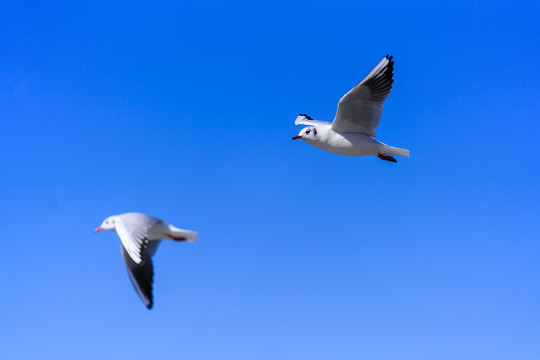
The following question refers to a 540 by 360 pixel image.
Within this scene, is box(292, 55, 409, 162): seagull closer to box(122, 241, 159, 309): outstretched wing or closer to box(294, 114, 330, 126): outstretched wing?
box(294, 114, 330, 126): outstretched wing

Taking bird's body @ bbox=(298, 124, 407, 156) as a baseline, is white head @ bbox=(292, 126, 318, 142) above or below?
above

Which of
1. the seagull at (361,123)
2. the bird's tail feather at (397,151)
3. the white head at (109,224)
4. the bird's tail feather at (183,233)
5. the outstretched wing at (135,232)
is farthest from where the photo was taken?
the bird's tail feather at (397,151)

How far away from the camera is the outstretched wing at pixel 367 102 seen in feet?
21.6

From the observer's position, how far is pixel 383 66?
21.7 feet

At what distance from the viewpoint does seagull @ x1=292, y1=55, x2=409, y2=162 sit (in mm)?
6613

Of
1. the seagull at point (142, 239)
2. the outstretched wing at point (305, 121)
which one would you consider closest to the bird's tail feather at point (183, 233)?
the seagull at point (142, 239)

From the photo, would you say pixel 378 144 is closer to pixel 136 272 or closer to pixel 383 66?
pixel 383 66

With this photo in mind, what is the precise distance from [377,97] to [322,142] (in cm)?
92

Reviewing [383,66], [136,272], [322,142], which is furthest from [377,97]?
[136,272]

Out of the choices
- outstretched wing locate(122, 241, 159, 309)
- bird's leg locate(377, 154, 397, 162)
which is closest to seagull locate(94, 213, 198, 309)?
outstretched wing locate(122, 241, 159, 309)

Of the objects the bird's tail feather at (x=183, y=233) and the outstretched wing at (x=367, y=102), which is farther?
the outstretched wing at (x=367, y=102)

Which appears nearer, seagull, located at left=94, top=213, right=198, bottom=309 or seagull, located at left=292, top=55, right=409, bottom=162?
seagull, located at left=94, top=213, right=198, bottom=309

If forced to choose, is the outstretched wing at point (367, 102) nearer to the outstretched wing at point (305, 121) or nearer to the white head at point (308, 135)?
the white head at point (308, 135)

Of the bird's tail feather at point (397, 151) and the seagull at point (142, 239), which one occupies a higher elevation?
the bird's tail feather at point (397, 151)
